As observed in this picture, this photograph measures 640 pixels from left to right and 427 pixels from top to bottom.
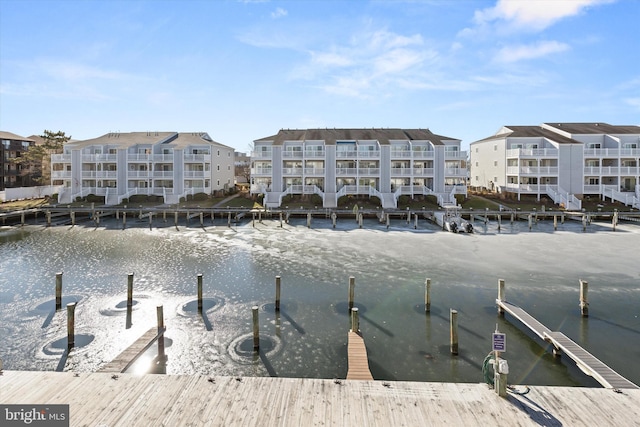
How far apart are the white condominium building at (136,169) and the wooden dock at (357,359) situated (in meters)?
51.4

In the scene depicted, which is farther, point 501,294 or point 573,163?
point 573,163

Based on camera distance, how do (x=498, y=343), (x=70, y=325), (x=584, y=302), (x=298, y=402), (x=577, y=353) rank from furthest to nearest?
1. (x=584, y=302)
2. (x=70, y=325)
3. (x=577, y=353)
4. (x=498, y=343)
5. (x=298, y=402)

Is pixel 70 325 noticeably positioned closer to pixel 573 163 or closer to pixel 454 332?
pixel 454 332

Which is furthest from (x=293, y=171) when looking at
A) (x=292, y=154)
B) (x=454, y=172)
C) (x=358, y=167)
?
(x=454, y=172)

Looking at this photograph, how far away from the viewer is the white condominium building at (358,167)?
5706cm

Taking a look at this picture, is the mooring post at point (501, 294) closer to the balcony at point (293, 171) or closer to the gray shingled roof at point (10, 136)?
the balcony at point (293, 171)

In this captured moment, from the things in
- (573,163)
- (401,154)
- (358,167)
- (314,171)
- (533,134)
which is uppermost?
(533,134)

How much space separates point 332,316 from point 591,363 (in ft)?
31.8

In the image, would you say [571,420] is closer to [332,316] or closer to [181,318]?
[332,316]

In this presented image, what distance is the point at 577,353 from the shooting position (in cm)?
1211

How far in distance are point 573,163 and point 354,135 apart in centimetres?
3607

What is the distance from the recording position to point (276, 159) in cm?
5869
